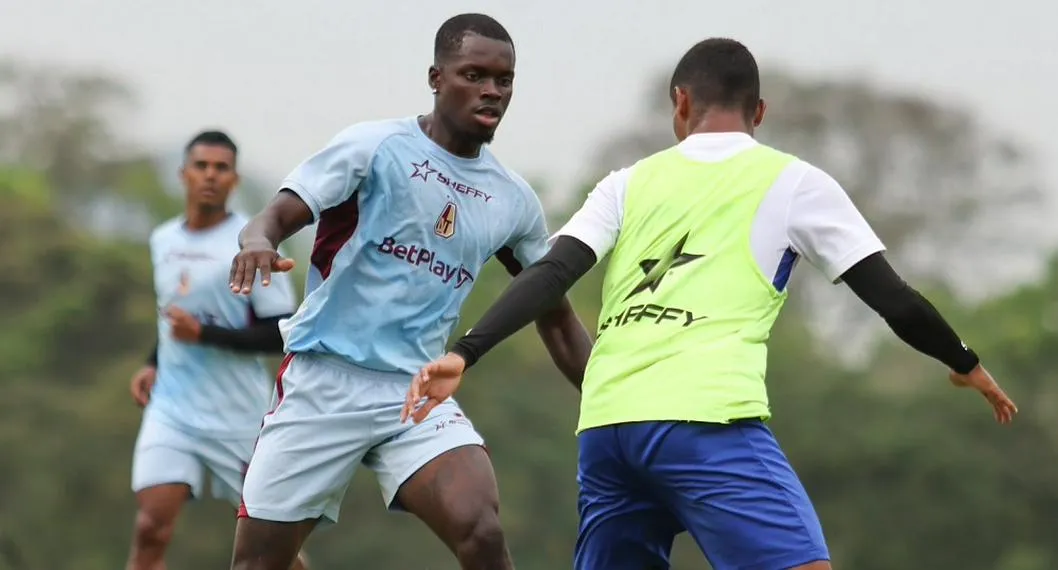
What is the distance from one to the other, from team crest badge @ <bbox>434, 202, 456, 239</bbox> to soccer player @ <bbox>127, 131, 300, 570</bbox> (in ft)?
7.91

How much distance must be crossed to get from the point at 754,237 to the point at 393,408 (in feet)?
5.59

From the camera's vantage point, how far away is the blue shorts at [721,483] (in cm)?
582

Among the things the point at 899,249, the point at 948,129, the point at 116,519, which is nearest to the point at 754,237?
the point at 116,519

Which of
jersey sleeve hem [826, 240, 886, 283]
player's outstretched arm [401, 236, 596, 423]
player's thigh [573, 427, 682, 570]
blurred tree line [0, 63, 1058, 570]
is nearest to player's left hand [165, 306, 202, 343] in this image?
player's thigh [573, 427, 682, 570]

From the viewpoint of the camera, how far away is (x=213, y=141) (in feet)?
34.3

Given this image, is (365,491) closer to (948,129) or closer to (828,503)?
(828,503)

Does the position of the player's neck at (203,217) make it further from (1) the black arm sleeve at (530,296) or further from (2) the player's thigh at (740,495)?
(2) the player's thigh at (740,495)

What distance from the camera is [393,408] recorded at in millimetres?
7137

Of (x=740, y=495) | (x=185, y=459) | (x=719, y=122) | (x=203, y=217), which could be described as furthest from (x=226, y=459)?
(x=740, y=495)

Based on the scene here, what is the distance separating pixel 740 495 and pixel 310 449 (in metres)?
1.85

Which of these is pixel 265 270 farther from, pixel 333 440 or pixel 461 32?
pixel 461 32

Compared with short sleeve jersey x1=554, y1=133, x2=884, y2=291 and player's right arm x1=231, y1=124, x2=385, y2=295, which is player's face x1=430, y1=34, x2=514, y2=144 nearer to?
player's right arm x1=231, y1=124, x2=385, y2=295

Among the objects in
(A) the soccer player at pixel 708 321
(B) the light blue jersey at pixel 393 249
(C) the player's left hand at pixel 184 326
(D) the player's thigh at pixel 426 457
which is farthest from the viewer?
(C) the player's left hand at pixel 184 326

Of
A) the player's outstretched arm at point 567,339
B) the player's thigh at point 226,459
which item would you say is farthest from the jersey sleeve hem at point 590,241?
the player's thigh at point 226,459
